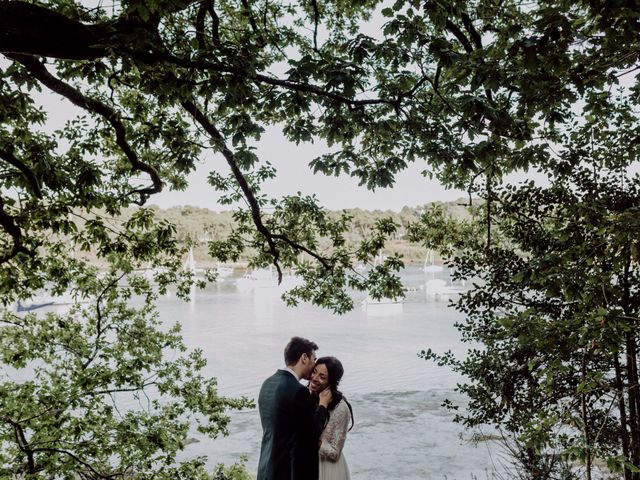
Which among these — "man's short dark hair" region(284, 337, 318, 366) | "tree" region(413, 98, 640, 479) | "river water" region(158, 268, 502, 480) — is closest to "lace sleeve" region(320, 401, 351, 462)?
"man's short dark hair" region(284, 337, 318, 366)

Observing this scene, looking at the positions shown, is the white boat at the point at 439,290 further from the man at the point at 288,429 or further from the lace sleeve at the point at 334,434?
the man at the point at 288,429

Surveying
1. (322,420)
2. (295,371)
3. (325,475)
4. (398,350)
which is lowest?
(398,350)

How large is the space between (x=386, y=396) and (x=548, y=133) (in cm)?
1454

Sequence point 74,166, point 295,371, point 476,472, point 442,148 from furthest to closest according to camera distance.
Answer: point 476,472 → point 74,166 → point 442,148 → point 295,371

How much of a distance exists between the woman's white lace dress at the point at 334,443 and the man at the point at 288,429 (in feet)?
0.79

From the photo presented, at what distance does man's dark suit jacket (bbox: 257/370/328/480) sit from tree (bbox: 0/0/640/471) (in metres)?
1.89

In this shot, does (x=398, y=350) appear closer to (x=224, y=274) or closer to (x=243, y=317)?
(x=243, y=317)

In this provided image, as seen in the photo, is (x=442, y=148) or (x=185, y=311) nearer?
(x=442, y=148)

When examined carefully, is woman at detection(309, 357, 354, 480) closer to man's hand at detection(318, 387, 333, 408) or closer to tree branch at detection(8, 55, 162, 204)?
man's hand at detection(318, 387, 333, 408)

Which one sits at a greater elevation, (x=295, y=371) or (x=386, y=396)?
(x=295, y=371)

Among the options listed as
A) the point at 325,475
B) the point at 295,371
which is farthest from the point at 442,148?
the point at 325,475

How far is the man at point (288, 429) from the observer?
3.02 metres

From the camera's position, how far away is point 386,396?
17031 millimetres

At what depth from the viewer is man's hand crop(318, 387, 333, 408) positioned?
337 cm
